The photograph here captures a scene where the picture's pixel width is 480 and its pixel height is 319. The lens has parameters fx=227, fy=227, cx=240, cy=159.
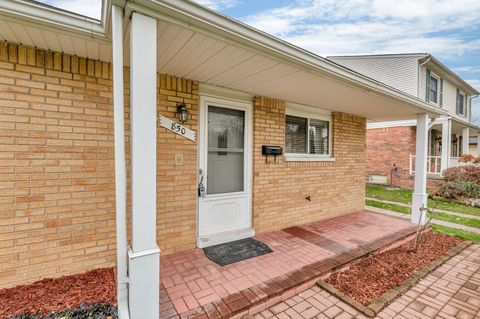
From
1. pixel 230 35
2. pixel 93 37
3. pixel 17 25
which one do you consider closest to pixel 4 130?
pixel 17 25

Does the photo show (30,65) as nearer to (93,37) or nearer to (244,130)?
(93,37)

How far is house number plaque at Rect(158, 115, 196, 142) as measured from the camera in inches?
128

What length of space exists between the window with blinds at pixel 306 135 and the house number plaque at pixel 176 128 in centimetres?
225

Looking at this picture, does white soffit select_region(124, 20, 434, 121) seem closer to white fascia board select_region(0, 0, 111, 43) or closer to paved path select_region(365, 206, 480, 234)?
white fascia board select_region(0, 0, 111, 43)

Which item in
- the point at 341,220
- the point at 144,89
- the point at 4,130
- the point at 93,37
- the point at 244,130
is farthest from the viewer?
the point at 341,220

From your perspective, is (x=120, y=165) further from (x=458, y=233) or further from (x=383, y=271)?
(x=458, y=233)

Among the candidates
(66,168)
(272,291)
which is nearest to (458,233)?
(272,291)

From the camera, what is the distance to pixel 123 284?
2002 millimetres

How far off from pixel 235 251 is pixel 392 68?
13.0 metres

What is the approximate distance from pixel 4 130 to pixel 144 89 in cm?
183

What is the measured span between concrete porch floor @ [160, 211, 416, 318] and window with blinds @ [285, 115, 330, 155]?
1.79 meters

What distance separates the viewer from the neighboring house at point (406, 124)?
10.8 m

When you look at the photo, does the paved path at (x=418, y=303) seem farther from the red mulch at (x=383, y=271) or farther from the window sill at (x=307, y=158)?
the window sill at (x=307, y=158)

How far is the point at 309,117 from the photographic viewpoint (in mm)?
5219
